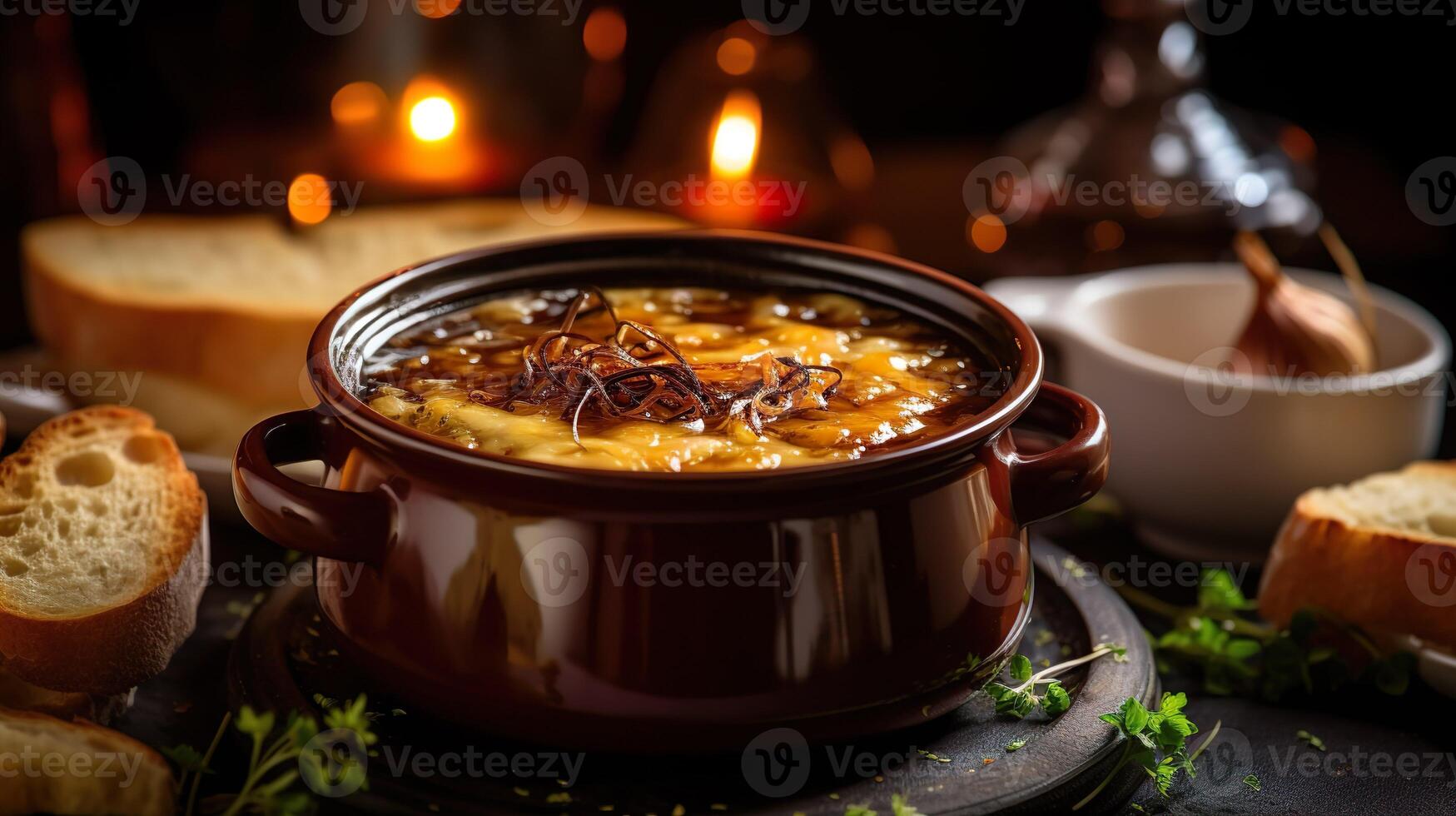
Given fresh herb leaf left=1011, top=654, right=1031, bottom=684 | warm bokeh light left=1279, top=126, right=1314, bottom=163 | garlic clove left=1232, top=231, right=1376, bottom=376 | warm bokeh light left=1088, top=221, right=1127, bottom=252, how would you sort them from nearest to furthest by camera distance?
1. fresh herb leaf left=1011, top=654, right=1031, bottom=684
2. garlic clove left=1232, top=231, right=1376, bottom=376
3. warm bokeh light left=1088, top=221, right=1127, bottom=252
4. warm bokeh light left=1279, top=126, right=1314, bottom=163

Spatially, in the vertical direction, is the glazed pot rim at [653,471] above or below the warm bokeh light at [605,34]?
below

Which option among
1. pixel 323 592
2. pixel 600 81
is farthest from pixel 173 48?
pixel 323 592

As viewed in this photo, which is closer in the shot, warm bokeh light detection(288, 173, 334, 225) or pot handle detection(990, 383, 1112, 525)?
pot handle detection(990, 383, 1112, 525)

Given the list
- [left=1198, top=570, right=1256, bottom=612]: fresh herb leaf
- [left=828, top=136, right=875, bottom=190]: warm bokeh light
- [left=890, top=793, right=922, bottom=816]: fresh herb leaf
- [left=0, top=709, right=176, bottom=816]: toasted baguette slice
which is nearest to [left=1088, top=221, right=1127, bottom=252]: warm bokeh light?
[left=828, top=136, right=875, bottom=190]: warm bokeh light

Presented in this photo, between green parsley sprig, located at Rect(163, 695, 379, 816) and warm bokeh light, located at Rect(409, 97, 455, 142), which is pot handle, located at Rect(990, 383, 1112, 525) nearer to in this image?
green parsley sprig, located at Rect(163, 695, 379, 816)

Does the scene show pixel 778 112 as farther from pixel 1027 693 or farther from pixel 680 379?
pixel 1027 693

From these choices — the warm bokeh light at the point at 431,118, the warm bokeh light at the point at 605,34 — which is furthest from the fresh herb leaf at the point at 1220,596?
the warm bokeh light at the point at 605,34

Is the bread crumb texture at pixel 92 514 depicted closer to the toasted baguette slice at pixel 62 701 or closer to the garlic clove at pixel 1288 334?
the toasted baguette slice at pixel 62 701
